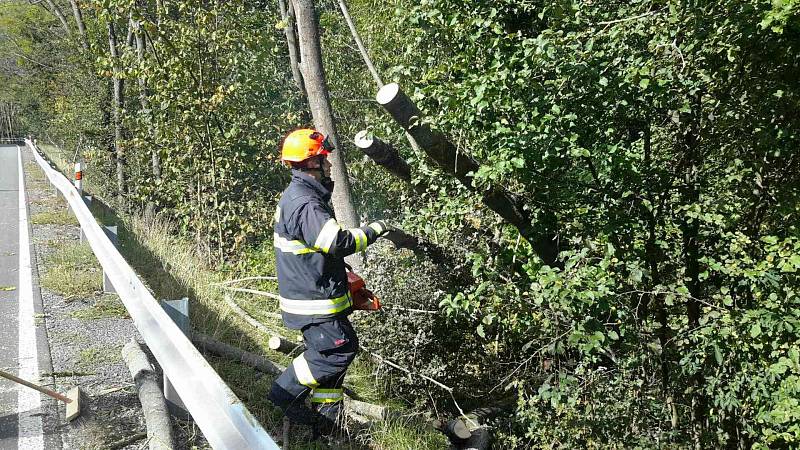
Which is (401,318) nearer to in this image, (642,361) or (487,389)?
(487,389)

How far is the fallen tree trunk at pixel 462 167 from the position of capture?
4543 mm

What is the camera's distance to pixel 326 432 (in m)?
4.36

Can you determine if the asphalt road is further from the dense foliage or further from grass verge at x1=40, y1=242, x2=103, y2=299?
the dense foliage

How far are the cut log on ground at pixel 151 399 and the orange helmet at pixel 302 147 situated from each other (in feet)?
4.99

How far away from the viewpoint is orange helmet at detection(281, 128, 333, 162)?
4.34 metres

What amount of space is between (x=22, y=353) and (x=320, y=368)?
208 centimetres

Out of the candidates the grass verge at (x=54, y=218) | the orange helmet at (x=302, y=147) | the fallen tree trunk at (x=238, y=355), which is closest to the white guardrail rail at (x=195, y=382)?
the fallen tree trunk at (x=238, y=355)

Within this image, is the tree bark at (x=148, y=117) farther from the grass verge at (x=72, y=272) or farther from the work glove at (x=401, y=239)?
the work glove at (x=401, y=239)

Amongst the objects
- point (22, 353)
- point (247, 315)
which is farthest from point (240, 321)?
point (22, 353)

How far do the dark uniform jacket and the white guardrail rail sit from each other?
88 centimetres

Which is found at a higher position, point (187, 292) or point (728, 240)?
point (728, 240)

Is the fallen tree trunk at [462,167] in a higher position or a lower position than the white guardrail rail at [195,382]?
higher

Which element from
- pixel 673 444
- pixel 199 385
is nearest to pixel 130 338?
pixel 199 385

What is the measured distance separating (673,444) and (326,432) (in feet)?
8.70
